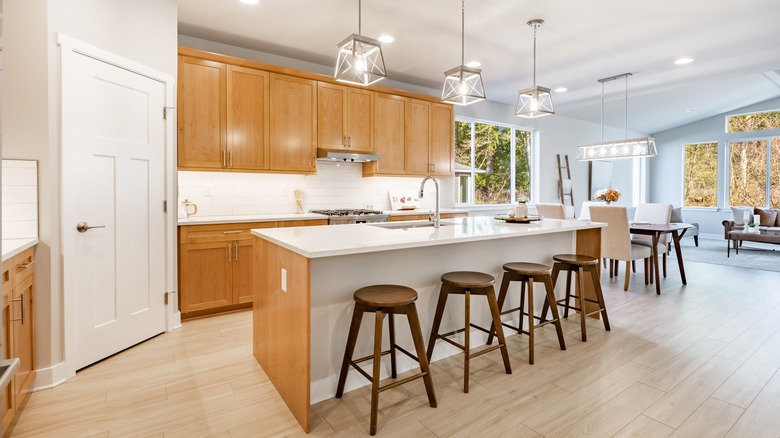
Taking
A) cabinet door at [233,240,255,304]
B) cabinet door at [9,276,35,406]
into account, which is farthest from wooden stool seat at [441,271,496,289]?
cabinet door at [9,276,35,406]

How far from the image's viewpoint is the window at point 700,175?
10.0 metres

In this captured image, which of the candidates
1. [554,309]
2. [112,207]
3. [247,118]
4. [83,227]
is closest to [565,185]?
[554,309]

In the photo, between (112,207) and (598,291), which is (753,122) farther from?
(112,207)

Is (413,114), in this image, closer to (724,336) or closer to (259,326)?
(259,326)

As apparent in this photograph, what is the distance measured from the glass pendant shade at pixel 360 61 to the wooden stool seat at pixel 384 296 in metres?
1.44

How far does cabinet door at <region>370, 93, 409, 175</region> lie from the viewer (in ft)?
16.9

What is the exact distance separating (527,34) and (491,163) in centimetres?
326

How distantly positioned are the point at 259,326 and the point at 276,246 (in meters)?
0.70

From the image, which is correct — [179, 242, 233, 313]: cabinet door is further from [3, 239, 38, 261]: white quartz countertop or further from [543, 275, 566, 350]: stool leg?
[543, 275, 566, 350]: stool leg

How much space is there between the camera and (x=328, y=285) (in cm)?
230

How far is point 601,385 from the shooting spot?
248cm

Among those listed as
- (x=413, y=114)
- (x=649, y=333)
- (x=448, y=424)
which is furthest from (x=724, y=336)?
(x=413, y=114)

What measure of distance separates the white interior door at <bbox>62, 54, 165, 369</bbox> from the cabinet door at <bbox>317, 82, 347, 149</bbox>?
1.73 meters

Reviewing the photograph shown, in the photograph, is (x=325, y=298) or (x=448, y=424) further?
(x=325, y=298)
